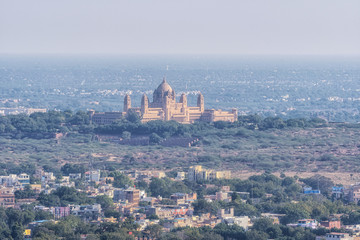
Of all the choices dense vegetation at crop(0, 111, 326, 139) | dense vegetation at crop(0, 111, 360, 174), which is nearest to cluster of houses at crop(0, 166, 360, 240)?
dense vegetation at crop(0, 111, 360, 174)

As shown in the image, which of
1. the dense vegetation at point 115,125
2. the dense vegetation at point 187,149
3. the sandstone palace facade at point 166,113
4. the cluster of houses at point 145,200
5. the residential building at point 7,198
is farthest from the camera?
the sandstone palace facade at point 166,113

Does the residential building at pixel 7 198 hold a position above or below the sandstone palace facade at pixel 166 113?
above

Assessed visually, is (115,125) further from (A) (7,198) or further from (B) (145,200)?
(B) (145,200)

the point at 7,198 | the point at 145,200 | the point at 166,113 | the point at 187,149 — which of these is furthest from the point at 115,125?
the point at 145,200

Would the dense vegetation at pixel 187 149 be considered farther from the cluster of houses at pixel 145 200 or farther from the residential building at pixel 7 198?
the residential building at pixel 7 198

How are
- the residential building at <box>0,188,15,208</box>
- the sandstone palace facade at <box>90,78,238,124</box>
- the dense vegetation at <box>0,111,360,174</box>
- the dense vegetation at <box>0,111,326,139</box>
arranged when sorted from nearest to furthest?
the residential building at <box>0,188,15,208</box> < the dense vegetation at <box>0,111,360,174</box> < the dense vegetation at <box>0,111,326,139</box> < the sandstone palace facade at <box>90,78,238,124</box>

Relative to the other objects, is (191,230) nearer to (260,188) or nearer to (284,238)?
(284,238)

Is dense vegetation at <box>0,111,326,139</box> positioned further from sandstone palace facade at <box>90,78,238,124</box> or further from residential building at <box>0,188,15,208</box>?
residential building at <box>0,188,15,208</box>

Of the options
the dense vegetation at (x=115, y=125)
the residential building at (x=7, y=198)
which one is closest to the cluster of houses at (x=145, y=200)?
the residential building at (x=7, y=198)

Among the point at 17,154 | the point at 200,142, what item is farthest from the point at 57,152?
the point at 200,142
